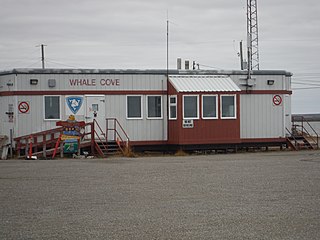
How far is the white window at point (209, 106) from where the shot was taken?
28203 mm

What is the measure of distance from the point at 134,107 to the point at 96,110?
1.83 metres

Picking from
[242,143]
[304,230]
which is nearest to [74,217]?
[304,230]

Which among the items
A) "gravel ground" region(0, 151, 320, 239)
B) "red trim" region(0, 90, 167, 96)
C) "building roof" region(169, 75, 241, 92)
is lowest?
"gravel ground" region(0, 151, 320, 239)

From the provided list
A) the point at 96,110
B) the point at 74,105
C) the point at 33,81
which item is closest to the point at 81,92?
the point at 74,105

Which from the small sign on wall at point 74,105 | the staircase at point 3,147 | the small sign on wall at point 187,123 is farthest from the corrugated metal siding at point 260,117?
the staircase at point 3,147

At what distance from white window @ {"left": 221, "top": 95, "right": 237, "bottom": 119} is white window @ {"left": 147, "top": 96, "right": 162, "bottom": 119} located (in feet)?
9.86

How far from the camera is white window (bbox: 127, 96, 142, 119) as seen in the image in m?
28.5

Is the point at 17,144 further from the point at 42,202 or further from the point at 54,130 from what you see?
the point at 42,202

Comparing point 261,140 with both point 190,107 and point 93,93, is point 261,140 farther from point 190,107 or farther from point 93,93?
point 93,93

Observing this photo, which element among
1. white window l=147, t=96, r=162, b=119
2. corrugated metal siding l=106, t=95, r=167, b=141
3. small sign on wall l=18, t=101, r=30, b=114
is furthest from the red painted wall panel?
small sign on wall l=18, t=101, r=30, b=114

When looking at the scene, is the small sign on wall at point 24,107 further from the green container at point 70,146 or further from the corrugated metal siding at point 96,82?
the green container at point 70,146

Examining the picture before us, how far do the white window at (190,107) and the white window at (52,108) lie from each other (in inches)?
230

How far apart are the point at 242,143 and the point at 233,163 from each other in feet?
28.1

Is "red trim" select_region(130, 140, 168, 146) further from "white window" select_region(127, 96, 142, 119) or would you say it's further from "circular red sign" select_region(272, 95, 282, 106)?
"circular red sign" select_region(272, 95, 282, 106)
